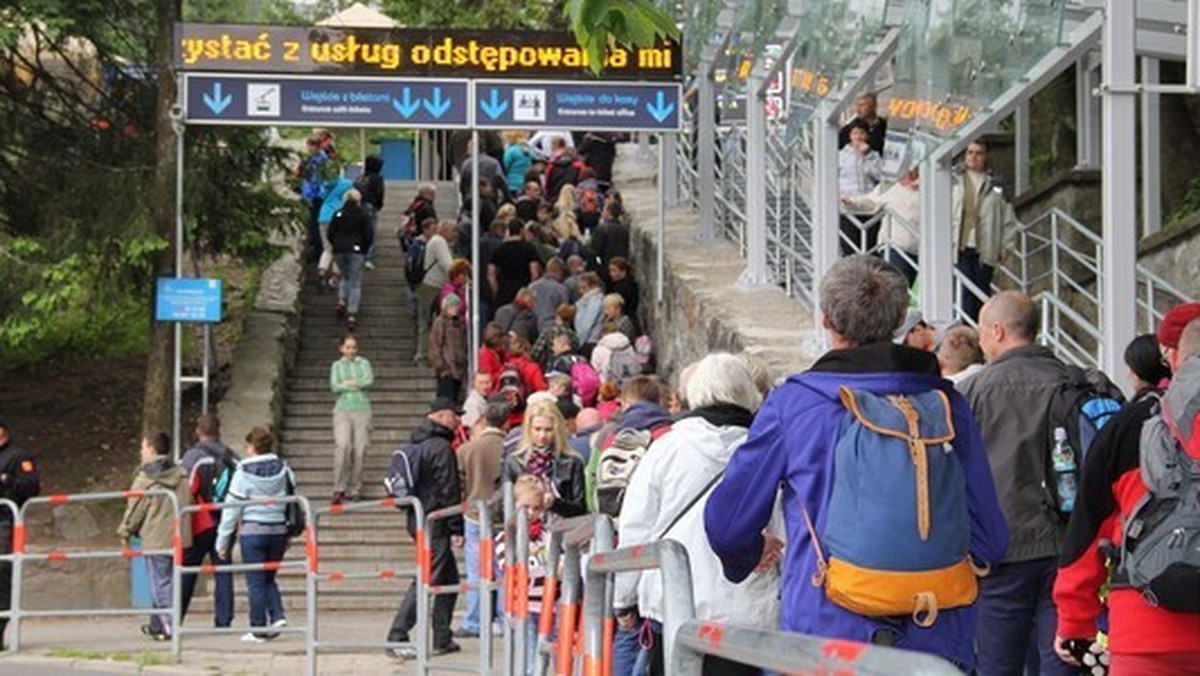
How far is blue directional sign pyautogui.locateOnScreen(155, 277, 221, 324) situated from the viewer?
2373cm

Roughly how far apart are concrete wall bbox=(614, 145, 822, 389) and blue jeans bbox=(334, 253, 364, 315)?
307 centimetres

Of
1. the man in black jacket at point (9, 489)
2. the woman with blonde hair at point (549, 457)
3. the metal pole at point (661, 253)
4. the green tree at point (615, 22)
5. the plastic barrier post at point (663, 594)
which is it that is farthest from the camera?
the metal pole at point (661, 253)

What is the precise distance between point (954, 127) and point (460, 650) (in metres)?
5.51

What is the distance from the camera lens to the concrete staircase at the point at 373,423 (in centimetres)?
2292

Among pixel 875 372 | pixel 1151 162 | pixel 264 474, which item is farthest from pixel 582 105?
pixel 875 372

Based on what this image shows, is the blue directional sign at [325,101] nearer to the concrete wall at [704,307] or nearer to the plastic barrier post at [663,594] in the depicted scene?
the concrete wall at [704,307]

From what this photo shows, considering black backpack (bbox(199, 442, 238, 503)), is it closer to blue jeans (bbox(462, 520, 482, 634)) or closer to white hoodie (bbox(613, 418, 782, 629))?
Answer: blue jeans (bbox(462, 520, 482, 634))

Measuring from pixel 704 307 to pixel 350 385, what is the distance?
3.65 meters

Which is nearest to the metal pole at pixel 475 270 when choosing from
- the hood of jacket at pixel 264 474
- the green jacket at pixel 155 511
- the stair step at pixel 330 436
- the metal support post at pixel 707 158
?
the stair step at pixel 330 436

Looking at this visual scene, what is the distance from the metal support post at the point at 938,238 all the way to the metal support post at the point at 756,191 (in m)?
6.62

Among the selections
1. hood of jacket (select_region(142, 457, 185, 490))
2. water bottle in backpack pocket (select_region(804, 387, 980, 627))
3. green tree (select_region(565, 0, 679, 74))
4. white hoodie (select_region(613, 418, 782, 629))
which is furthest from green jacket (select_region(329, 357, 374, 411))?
water bottle in backpack pocket (select_region(804, 387, 980, 627))

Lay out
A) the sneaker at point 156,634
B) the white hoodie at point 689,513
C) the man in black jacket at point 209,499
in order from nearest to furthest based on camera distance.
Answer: the white hoodie at point 689,513
the man in black jacket at point 209,499
the sneaker at point 156,634

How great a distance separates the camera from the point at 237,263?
30.3 metres

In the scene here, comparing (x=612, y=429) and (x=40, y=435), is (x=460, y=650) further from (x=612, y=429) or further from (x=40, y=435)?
(x=40, y=435)
